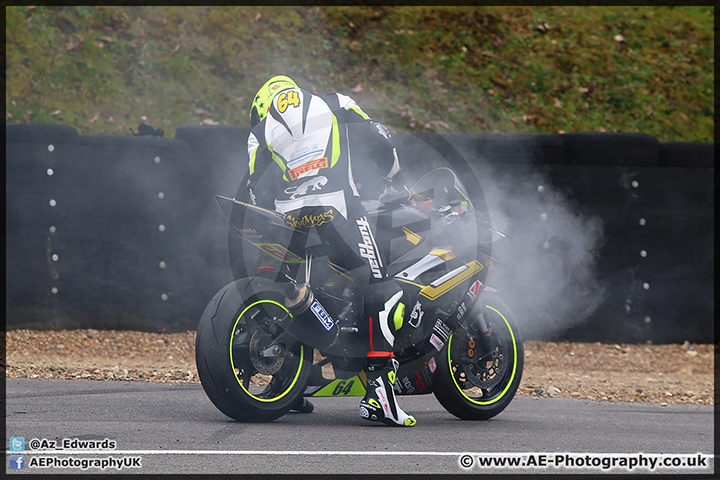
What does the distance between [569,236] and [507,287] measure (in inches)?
33.6

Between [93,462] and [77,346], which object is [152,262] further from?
[93,462]

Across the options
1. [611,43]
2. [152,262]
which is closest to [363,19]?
[611,43]

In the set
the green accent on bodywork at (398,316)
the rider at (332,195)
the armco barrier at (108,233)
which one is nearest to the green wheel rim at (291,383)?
the rider at (332,195)

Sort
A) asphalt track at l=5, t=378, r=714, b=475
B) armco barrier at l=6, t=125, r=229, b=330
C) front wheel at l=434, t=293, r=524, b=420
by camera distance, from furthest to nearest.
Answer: armco barrier at l=6, t=125, r=229, b=330, front wheel at l=434, t=293, r=524, b=420, asphalt track at l=5, t=378, r=714, b=475

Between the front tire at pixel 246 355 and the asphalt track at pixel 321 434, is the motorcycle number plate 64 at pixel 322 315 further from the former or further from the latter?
the asphalt track at pixel 321 434

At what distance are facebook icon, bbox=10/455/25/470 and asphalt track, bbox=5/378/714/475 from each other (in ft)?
0.08

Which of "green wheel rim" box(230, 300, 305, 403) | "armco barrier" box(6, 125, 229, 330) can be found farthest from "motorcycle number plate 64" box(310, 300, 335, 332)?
→ "armco barrier" box(6, 125, 229, 330)

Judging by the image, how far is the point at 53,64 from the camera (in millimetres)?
10219

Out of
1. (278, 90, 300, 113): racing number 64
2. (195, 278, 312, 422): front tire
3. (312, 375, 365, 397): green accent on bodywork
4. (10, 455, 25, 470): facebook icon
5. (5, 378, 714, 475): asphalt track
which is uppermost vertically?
(278, 90, 300, 113): racing number 64

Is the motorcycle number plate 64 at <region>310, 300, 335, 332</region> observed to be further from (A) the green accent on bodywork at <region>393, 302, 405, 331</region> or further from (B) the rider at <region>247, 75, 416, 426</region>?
(A) the green accent on bodywork at <region>393, 302, 405, 331</region>

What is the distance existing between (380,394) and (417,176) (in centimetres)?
336

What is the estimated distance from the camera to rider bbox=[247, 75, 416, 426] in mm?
4312

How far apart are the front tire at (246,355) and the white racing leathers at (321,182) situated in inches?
18.2

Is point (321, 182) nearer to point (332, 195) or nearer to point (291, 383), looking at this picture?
point (332, 195)
